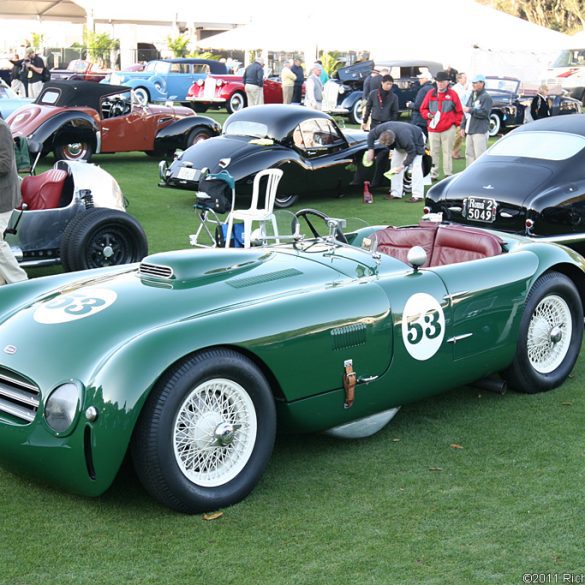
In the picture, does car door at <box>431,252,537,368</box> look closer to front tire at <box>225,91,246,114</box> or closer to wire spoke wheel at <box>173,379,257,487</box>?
wire spoke wheel at <box>173,379,257,487</box>

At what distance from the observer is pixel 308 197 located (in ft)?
48.1

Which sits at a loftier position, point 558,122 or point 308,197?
point 558,122

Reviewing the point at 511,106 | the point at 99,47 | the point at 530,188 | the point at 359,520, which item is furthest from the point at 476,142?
the point at 99,47

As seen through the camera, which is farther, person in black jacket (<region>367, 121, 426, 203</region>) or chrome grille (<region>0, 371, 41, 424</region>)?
person in black jacket (<region>367, 121, 426, 203</region>)

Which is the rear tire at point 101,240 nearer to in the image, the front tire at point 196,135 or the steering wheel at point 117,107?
the steering wheel at point 117,107

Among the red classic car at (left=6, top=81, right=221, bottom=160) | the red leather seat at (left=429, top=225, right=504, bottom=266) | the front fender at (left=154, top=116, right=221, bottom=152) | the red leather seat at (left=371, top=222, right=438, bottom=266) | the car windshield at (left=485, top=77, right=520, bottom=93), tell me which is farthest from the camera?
the car windshield at (left=485, top=77, right=520, bottom=93)

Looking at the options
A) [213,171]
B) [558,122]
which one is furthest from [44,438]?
[213,171]

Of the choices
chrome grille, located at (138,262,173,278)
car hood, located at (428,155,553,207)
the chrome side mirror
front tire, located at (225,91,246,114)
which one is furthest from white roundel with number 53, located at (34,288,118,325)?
front tire, located at (225,91,246,114)

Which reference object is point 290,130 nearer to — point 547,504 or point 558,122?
point 558,122

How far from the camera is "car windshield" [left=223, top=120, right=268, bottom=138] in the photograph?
13.4 metres

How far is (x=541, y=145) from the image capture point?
1012 cm

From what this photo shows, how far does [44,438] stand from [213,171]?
8.83 metres

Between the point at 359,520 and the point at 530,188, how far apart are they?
606 centimetres

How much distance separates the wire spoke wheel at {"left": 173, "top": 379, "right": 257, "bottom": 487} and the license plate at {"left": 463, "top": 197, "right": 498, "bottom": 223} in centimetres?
586
